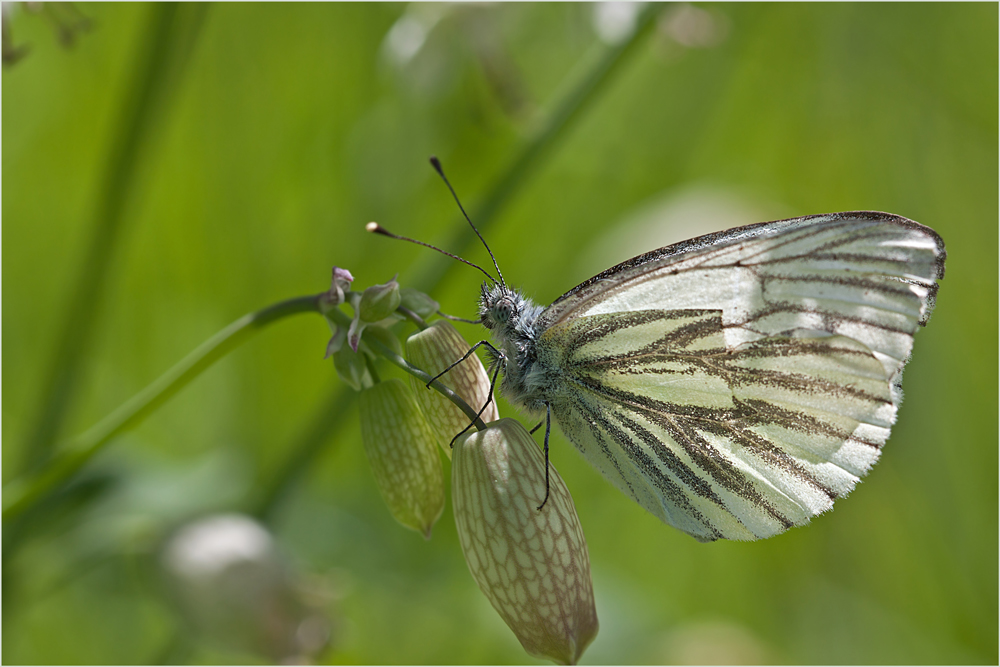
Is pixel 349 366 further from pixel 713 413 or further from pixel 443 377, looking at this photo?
pixel 713 413

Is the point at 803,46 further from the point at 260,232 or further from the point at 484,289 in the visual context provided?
the point at 484,289

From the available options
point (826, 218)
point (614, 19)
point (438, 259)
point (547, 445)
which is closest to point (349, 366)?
point (547, 445)

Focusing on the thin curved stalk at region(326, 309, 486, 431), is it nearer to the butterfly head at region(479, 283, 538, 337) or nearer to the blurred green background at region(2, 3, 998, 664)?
the butterfly head at region(479, 283, 538, 337)

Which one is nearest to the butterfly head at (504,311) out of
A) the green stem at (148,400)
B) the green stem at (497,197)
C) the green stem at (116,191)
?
the green stem at (497,197)

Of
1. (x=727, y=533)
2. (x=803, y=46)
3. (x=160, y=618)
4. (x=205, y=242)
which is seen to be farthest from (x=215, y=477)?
(x=803, y=46)

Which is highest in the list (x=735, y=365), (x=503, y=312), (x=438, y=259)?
(x=438, y=259)

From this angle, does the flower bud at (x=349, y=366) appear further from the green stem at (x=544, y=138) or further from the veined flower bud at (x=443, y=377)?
the green stem at (x=544, y=138)
